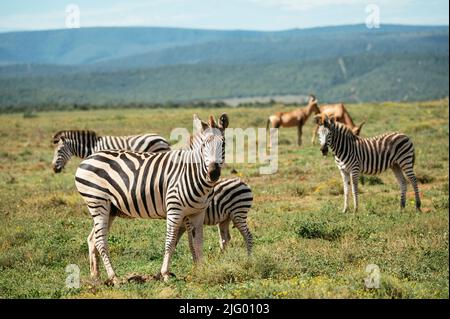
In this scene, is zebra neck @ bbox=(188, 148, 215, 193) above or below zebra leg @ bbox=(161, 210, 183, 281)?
above

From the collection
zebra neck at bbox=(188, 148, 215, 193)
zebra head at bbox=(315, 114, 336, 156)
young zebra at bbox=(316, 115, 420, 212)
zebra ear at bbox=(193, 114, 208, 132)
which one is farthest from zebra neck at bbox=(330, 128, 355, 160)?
zebra ear at bbox=(193, 114, 208, 132)

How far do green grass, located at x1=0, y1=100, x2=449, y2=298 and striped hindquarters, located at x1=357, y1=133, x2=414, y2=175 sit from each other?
827 millimetres

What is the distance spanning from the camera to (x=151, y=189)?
8852 mm

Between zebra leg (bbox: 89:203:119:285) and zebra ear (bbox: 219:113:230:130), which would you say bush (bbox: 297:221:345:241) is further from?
zebra leg (bbox: 89:203:119:285)

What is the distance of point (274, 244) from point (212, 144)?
3.30 meters

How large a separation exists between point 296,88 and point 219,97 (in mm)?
20832

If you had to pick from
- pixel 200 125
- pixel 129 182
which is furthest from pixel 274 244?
pixel 200 125

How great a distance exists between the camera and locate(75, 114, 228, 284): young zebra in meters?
8.57

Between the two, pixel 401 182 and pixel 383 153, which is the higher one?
pixel 383 153

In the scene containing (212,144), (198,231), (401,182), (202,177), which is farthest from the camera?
(401,182)

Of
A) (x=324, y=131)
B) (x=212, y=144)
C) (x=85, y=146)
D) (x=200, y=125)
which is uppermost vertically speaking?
(x=200, y=125)

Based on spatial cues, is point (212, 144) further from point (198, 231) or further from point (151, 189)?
point (198, 231)

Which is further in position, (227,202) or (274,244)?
(274,244)
